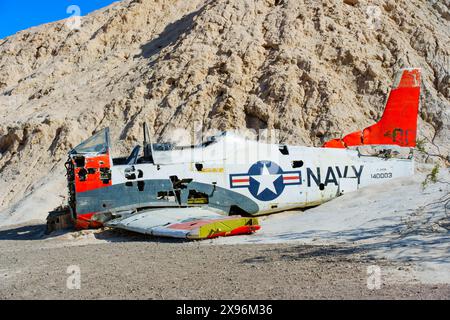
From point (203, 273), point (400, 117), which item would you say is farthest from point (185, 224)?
point (400, 117)

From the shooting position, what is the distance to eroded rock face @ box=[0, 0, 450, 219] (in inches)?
724

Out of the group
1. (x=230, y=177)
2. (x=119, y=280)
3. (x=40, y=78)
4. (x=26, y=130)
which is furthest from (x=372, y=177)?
(x=40, y=78)

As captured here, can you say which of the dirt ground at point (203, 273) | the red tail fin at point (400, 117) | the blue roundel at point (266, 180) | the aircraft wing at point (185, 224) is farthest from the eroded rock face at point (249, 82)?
the dirt ground at point (203, 273)

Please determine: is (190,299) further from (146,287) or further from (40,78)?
(40,78)

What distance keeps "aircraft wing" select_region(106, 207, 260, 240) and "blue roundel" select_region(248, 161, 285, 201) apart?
1626 mm

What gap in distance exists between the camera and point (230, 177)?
12469 mm

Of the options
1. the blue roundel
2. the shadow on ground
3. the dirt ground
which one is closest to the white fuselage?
the blue roundel

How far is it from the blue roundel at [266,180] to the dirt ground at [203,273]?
11.3 feet

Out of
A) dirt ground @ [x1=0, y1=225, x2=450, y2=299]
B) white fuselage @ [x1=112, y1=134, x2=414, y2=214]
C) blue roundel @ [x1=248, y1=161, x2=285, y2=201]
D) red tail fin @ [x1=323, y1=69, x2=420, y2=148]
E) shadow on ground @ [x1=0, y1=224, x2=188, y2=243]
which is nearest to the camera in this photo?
dirt ground @ [x1=0, y1=225, x2=450, y2=299]

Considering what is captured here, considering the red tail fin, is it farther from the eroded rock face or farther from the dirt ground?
the dirt ground

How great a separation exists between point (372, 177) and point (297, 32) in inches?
361

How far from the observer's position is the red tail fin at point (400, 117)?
46.5ft

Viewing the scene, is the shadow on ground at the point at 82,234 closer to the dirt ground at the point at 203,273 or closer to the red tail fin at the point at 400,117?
the dirt ground at the point at 203,273

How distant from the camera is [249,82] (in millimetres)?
19672
